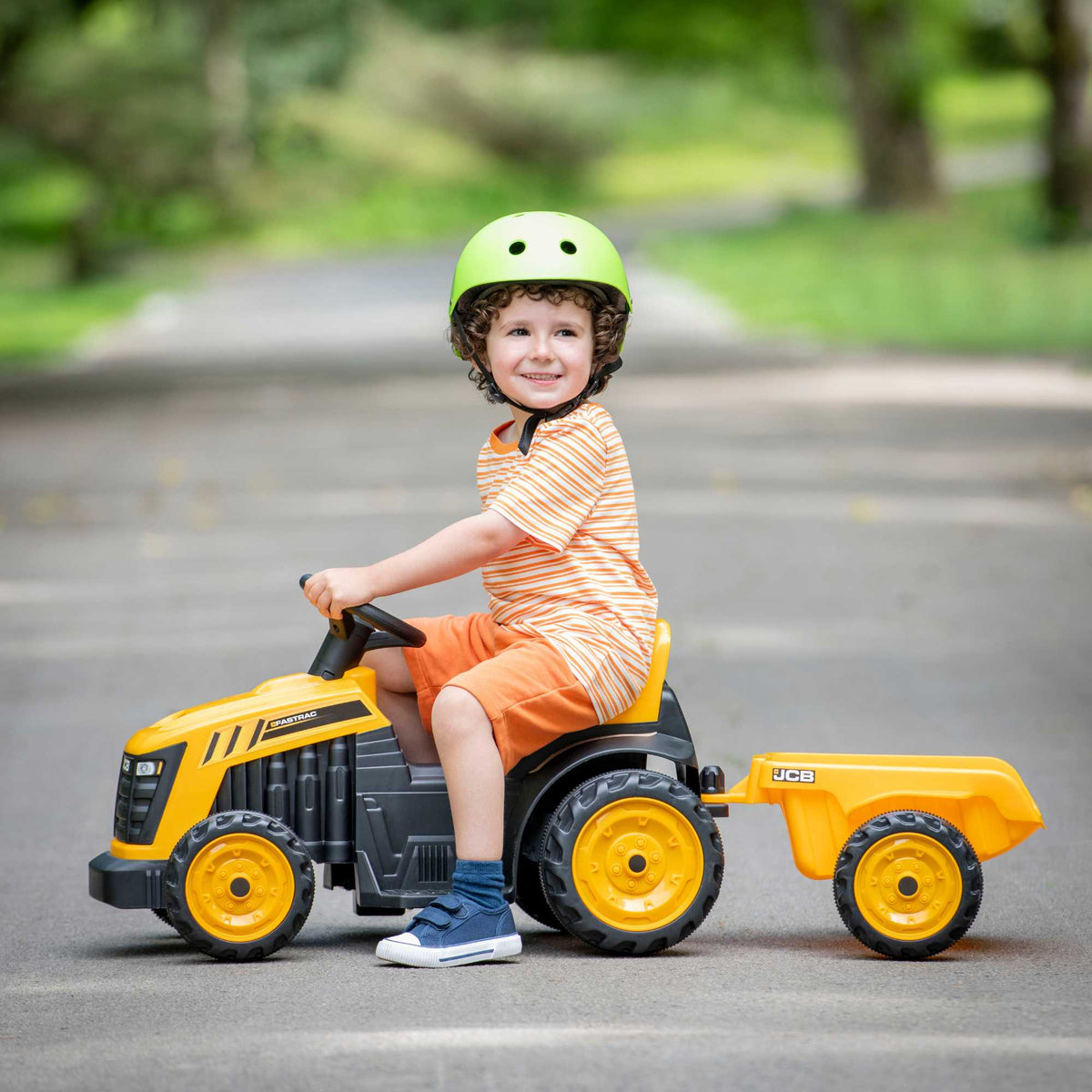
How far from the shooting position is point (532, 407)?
502cm

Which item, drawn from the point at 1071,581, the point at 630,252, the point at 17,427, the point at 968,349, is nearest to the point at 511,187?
the point at 630,252

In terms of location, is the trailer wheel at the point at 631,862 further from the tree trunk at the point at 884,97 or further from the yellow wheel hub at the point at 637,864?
the tree trunk at the point at 884,97

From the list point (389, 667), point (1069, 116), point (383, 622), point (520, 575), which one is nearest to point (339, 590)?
point (383, 622)

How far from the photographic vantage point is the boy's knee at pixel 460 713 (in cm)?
466

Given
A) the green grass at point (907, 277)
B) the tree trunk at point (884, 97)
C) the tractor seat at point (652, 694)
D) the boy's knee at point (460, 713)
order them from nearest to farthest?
the boy's knee at point (460, 713) < the tractor seat at point (652, 694) < the green grass at point (907, 277) < the tree trunk at point (884, 97)

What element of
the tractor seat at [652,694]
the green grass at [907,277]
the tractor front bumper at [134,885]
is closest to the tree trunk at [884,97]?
the green grass at [907,277]

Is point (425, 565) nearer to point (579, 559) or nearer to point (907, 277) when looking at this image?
point (579, 559)

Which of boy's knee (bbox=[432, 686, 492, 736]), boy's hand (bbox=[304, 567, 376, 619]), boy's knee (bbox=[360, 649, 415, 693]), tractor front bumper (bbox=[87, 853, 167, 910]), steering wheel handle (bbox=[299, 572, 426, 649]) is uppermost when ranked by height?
boy's hand (bbox=[304, 567, 376, 619])

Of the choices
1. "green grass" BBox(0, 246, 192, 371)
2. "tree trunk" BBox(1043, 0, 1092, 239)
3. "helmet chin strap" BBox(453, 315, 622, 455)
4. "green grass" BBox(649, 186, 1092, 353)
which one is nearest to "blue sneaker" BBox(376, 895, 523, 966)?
"helmet chin strap" BBox(453, 315, 622, 455)

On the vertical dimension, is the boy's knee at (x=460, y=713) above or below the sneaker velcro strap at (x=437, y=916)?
above

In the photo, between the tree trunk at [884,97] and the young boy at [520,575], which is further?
the tree trunk at [884,97]

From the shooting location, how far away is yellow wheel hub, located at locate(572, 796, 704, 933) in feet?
15.6

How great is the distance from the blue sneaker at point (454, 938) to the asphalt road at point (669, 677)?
41mm

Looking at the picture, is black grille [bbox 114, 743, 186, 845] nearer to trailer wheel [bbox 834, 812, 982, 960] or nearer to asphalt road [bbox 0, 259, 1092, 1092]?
asphalt road [bbox 0, 259, 1092, 1092]
